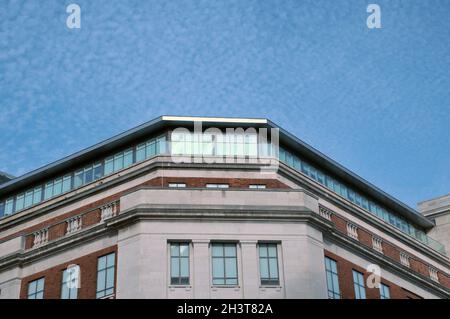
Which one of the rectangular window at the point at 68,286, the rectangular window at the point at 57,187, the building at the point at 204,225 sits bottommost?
the rectangular window at the point at 68,286

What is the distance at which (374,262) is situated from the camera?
152ft

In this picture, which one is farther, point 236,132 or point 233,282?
point 236,132

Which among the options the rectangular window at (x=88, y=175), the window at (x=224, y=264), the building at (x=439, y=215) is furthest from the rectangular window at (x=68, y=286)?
the building at (x=439, y=215)

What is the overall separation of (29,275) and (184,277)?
8.95 meters

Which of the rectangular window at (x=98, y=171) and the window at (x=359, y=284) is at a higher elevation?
the rectangular window at (x=98, y=171)

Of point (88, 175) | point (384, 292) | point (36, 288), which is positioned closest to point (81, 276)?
point (36, 288)

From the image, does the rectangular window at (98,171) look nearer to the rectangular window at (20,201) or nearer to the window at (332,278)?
the rectangular window at (20,201)

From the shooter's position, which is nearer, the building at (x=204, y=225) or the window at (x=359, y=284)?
the building at (x=204, y=225)

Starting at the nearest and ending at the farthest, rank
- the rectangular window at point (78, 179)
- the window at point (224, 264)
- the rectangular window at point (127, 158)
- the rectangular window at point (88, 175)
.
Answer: the window at point (224, 264) < the rectangular window at point (127, 158) < the rectangular window at point (88, 175) < the rectangular window at point (78, 179)

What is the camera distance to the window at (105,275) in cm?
4019

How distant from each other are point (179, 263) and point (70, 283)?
5919 millimetres

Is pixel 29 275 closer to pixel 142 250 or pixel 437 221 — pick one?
pixel 142 250

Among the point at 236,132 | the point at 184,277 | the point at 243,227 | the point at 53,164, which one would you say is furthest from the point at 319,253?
the point at 53,164

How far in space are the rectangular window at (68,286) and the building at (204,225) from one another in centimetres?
6
